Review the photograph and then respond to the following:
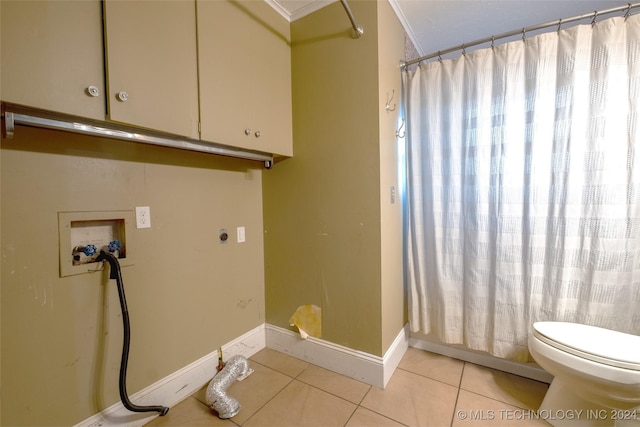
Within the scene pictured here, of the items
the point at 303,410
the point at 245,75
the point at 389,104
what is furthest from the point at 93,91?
the point at 303,410

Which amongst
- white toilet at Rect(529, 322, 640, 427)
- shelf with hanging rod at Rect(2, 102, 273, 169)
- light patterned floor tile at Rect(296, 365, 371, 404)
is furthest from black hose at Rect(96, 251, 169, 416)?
white toilet at Rect(529, 322, 640, 427)

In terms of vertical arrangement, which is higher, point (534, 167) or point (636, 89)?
point (636, 89)

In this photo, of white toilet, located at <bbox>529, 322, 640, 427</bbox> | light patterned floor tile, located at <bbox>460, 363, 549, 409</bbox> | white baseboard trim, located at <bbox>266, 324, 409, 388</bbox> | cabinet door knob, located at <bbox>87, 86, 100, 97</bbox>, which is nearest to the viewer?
cabinet door knob, located at <bbox>87, 86, 100, 97</bbox>

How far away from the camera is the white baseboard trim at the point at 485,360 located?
1.50m

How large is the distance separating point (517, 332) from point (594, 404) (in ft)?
1.26

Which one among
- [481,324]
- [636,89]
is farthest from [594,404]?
[636,89]

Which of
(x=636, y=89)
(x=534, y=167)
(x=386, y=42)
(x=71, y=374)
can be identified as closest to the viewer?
(x=71, y=374)

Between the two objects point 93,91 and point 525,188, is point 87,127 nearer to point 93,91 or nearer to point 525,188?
point 93,91

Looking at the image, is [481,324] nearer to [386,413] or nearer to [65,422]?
[386,413]

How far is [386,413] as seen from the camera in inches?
50.7

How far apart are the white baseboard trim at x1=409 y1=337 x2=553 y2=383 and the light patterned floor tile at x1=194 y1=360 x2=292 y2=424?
1.02 m

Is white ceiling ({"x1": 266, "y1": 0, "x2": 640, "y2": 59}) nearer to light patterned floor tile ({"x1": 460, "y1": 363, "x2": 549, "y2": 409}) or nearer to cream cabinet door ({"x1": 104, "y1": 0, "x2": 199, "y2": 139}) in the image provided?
cream cabinet door ({"x1": 104, "y1": 0, "x2": 199, "y2": 139})

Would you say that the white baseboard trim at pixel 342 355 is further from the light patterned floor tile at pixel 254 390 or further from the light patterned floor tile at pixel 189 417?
the light patterned floor tile at pixel 189 417

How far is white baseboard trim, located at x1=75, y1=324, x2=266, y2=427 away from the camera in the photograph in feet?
3.76
